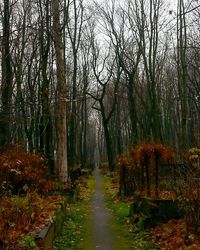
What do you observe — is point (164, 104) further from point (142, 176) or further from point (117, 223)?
point (117, 223)

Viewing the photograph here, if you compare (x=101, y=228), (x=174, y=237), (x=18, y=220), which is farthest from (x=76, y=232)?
(x=18, y=220)

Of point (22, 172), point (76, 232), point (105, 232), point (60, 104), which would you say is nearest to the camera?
point (76, 232)

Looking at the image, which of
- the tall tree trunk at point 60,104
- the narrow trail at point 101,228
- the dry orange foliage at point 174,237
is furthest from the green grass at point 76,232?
the tall tree trunk at point 60,104

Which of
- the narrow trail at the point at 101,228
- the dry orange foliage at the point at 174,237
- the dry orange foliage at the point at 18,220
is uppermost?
the dry orange foliage at the point at 18,220

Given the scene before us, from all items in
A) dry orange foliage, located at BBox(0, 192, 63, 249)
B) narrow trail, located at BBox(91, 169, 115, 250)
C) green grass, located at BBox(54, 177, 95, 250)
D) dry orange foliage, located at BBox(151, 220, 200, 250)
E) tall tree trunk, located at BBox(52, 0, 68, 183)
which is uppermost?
tall tree trunk, located at BBox(52, 0, 68, 183)

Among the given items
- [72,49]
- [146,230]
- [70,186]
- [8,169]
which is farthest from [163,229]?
[72,49]

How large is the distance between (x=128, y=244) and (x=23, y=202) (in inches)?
117

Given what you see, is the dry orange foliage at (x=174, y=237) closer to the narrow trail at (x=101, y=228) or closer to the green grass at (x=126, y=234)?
the green grass at (x=126, y=234)

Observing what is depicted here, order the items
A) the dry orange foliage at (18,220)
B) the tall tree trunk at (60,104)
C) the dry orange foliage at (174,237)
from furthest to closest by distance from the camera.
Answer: the tall tree trunk at (60,104) → the dry orange foliage at (174,237) → the dry orange foliage at (18,220)


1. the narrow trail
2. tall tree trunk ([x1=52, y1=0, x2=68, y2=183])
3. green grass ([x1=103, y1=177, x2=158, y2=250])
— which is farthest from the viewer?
tall tree trunk ([x1=52, y1=0, x2=68, y2=183])

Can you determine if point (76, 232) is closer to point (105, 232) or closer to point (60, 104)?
point (105, 232)

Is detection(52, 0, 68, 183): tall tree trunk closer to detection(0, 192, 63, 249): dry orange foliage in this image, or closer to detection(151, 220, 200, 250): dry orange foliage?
detection(151, 220, 200, 250): dry orange foliage

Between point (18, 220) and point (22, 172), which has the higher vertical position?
point (22, 172)

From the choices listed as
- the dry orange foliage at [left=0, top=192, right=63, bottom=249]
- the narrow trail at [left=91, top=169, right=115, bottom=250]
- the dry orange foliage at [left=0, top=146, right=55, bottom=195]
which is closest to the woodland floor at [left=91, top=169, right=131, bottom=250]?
the narrow trail at [left=91, top=169, right=115, bottom=250]
